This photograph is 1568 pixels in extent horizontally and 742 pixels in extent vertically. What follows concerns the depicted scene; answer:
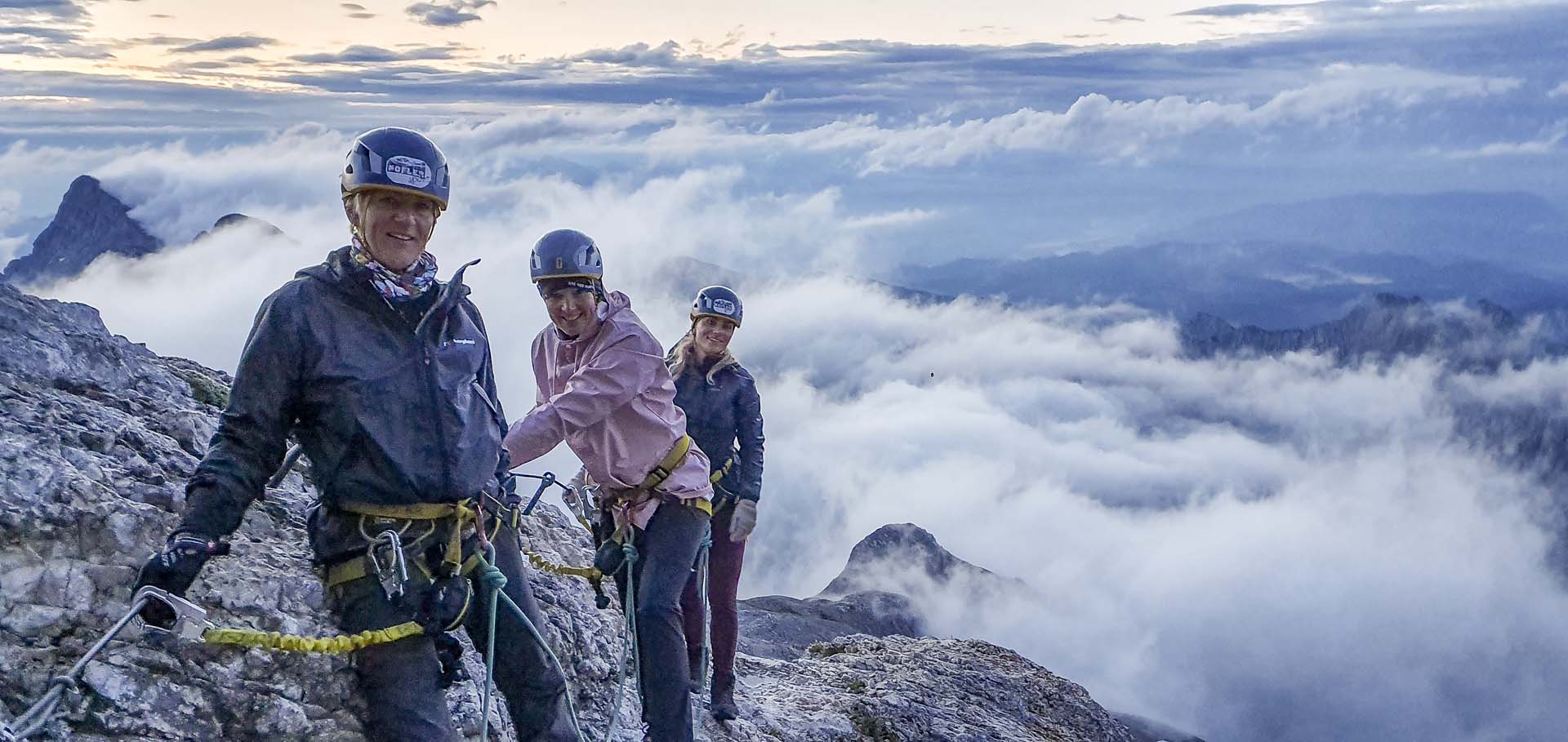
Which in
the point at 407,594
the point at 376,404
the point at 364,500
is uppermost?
the point at 376,404

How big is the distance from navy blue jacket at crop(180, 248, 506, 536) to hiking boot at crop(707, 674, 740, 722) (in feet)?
17.2

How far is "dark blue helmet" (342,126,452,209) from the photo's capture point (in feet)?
18.6

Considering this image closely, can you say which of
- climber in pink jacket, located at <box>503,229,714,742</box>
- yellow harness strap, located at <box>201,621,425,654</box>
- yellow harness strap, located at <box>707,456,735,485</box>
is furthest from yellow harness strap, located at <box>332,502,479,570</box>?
yellow harness strap, located at <box>707,456,735,485</box>

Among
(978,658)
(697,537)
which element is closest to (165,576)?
(697,537)

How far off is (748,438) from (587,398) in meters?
3.11

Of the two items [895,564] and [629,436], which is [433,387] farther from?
[895,564]

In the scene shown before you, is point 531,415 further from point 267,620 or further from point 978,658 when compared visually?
point 978,658

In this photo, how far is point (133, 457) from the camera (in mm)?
7285

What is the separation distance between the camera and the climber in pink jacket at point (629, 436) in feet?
25.2

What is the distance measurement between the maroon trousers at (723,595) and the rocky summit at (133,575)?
2.03 ft

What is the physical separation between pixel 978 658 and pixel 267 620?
432 inches

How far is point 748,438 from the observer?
10.6 m

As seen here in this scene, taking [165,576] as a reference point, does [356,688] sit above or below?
below

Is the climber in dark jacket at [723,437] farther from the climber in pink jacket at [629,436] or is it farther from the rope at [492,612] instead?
the rope at [492,612]
